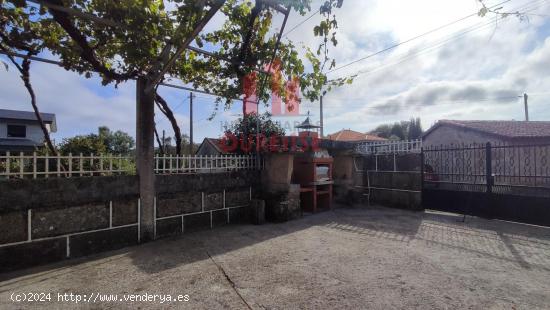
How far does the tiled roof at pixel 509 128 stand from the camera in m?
13.9

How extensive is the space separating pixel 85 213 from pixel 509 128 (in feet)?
65.3

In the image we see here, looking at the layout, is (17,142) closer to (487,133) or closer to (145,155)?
(145,155)

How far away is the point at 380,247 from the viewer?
4668 mm

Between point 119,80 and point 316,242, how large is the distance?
15.4ft

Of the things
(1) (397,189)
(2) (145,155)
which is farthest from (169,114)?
(1) (397,189)

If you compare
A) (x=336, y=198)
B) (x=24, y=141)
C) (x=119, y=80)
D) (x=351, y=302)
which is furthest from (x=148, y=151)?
(x=24, y=141)

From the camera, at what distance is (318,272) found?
3598mm

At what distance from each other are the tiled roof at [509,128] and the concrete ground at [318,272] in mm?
10859

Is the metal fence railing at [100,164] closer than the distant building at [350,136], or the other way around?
the metal fence railing at [100,164]

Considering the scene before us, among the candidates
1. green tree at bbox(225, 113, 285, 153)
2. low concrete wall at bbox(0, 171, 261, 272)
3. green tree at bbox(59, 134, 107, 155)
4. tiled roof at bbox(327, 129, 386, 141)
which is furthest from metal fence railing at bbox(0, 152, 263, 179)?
tiled roof at bbox(327, 129, 386, 141)

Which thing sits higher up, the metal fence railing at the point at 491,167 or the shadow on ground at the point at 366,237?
the metal fence railing at the point at 491,167

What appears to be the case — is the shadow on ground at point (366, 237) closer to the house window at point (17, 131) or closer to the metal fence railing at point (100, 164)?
the metal fence railing at point (100, 164)

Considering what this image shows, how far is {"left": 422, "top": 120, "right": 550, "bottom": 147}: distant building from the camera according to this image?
13930mm

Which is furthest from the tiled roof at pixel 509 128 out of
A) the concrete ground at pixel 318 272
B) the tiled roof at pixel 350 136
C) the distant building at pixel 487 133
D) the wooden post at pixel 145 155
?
the wooden post at pixel 145 155
